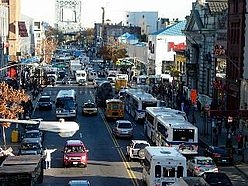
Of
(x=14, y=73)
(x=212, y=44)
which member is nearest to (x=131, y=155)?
(x=212, y=44)

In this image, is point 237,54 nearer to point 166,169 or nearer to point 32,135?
point 32,135

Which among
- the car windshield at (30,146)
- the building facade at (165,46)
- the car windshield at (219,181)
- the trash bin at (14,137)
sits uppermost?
the building facade at (165,46)

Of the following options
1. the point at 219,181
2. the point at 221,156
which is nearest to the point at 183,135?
the point at 221,156

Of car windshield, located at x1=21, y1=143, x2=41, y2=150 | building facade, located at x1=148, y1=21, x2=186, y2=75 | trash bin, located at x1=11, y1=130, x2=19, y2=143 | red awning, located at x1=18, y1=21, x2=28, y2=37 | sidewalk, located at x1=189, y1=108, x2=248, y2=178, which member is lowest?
sidewalk, located at x1=189, y1=108, x2=248, y2=178

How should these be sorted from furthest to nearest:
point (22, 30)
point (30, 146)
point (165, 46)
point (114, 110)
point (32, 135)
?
point (22, 30) < point (165, 46) < point (114, 110) < point (32, 135) < point (30, 146)

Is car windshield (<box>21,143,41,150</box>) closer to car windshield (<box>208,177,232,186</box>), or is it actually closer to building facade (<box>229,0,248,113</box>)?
car windshield (<box>208,177,232,186</box>)

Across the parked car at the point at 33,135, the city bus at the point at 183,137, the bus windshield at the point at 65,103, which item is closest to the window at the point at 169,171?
the city bus at the point at 183,137

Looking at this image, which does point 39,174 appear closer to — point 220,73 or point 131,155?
point 131,155

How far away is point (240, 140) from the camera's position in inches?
1784

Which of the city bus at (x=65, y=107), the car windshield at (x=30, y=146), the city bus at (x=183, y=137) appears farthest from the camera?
the city bus at (x=65, y=107)

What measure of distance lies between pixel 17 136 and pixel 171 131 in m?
13.3

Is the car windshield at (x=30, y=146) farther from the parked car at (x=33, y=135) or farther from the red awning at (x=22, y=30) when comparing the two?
the red awning at (x=22, y=30)

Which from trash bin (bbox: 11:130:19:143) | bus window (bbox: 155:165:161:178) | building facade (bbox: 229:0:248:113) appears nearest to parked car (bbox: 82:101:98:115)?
building facade (bbox: 229:0:248:113)

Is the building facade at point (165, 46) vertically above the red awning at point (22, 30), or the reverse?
the red awning at point (22, 30)
